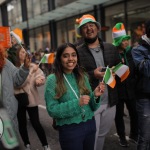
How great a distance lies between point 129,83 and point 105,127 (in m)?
0.88

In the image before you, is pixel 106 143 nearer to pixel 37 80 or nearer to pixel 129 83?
pixel 129 83

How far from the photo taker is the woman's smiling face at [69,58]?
2215 millimetres

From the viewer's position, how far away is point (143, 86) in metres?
2.58

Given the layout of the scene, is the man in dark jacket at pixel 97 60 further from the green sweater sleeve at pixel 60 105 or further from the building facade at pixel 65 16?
the building facade at pixel 65 16

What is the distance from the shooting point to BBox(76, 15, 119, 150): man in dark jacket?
9.17 ft

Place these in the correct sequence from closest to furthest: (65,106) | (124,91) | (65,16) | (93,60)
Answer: (65,106) → (93,60) → (124,91) → (65,16)

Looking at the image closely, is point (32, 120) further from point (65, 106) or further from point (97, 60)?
point (65, 106)

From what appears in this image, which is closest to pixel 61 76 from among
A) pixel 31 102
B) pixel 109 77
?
pixel 109 77

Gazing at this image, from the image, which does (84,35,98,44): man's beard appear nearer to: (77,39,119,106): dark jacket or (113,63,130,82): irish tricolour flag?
(77,39,119,106): dark jacket

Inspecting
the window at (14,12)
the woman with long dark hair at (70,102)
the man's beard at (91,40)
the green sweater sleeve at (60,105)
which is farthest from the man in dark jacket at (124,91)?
the window at (14,12)

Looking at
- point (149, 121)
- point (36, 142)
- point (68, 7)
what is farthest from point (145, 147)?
point (68, 7)

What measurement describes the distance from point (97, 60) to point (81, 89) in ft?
2.34

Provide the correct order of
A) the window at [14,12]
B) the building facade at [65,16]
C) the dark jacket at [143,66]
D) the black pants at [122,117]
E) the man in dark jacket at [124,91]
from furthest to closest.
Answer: the window at [14,12]
the building facade at [65,16]
the black pants at [122,117]
the man in dark jacket at [124,91]
the dark jacket at [143,66]

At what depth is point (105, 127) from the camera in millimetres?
2947
